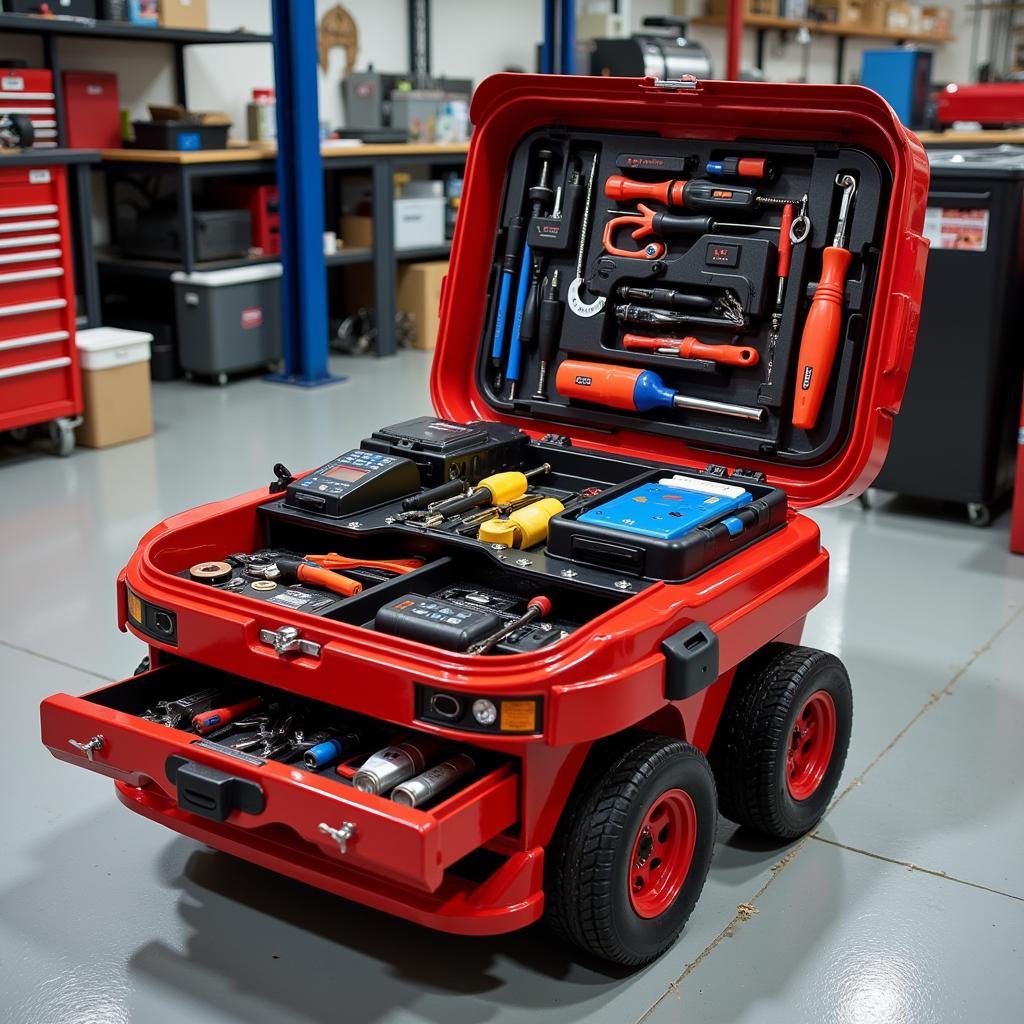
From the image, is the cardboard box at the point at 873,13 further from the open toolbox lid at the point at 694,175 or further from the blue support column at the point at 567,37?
the open toolbox lid at the point at 694,175

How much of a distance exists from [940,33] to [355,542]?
12054 mm

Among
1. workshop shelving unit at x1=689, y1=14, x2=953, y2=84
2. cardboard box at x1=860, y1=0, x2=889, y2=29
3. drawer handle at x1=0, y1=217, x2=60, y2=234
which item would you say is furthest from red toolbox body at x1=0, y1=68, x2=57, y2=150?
cardboard box at x1=860, y1=0, x2=889, y2=29

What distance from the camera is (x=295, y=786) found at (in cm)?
148

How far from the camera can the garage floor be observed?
1.69 m

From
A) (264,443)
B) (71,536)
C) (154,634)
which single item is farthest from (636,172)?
(264,443)

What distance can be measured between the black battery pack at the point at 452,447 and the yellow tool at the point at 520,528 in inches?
8.5

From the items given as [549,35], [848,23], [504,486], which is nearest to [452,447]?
[504,486]

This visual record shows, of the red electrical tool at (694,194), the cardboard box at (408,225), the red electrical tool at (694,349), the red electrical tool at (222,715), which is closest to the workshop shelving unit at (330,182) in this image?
the cardboard box at (408,225)

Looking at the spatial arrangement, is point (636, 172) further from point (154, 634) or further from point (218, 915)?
point (218, 915)

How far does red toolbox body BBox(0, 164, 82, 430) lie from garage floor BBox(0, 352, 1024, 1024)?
1.42 meters

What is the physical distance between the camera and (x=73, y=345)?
168 inches

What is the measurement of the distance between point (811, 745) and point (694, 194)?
973mm

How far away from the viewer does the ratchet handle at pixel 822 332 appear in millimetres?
2092

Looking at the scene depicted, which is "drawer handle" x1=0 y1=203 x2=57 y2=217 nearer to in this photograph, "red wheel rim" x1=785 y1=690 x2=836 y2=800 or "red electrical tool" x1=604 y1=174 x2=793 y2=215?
"red electrical tool" x1=604 y1=174 x2=793 y2=215
